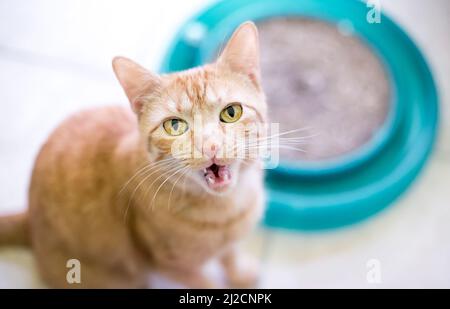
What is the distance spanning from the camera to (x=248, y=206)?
1055mm

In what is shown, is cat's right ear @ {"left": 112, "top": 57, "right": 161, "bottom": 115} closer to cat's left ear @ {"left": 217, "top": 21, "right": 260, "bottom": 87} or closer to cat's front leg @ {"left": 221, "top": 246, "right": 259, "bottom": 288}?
cat's left ear @ {"left": 217, "top": 21, "right": 260, "bottom": 87}

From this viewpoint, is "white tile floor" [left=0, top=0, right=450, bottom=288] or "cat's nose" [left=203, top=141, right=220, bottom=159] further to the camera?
"white tile floor" [left=0, top=0, right=450, bottom=288]

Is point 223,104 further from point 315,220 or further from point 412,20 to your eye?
point 412,20

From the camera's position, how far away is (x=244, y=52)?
0.85 meters

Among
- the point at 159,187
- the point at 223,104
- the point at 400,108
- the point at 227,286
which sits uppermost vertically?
the point at 400,108

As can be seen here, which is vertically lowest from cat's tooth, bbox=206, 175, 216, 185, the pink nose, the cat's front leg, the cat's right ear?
the cat's front leg

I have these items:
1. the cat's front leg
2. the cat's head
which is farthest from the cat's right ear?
the cat's front leg

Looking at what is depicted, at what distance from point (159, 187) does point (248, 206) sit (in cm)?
24

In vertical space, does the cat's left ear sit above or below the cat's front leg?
above

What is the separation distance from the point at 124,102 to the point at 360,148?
2.40ft

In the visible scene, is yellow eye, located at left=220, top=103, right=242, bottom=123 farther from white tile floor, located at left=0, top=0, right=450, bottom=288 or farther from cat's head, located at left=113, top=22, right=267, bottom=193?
white tile floor, located at left=0, top=0, right=450, bottom=288

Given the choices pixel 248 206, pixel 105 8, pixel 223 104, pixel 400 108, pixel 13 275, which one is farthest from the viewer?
pixel 105 8

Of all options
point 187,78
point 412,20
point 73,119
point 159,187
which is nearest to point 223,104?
point 187,78

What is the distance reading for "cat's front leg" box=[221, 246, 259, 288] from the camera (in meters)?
1.23
